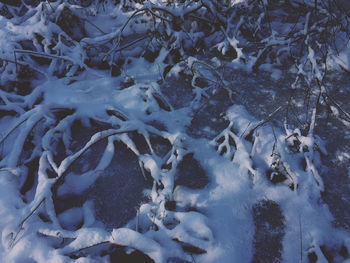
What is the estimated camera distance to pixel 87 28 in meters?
2.72

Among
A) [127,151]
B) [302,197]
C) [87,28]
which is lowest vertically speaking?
[127,151]

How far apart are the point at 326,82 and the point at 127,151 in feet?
5.46

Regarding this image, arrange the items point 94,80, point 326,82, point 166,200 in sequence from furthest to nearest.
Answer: point 94,80 → point 326,82 → point 166,200

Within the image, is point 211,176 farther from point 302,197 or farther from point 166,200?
point 302,197

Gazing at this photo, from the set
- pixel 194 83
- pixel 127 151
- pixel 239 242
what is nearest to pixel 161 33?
pixel 194 83

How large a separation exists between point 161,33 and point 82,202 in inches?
71.6

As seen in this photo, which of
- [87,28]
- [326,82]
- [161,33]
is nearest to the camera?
[326,82]

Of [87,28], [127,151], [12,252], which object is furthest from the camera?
[87,28]

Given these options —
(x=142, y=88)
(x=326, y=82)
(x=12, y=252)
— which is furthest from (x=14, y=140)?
(x=326, y=82)

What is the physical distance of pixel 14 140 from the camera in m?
1.67

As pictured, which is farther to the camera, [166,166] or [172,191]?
[166,166]

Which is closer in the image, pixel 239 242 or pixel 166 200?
pixel 239 242

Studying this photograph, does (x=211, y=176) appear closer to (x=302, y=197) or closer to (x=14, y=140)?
(x=302, y=197)

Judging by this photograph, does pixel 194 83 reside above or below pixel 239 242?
above
